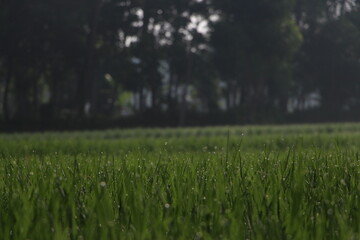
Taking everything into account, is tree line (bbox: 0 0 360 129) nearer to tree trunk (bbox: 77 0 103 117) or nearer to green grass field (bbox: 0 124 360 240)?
tree trunk (bbox: 77 0 103 117)

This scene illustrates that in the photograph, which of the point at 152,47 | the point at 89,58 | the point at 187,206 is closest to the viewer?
the point at 187,206

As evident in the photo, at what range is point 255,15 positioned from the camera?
39250mm

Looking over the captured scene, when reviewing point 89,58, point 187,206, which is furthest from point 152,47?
point 187,206

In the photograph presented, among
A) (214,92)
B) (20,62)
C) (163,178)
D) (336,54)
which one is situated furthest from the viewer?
(214,92)

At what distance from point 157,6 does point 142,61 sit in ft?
14.6

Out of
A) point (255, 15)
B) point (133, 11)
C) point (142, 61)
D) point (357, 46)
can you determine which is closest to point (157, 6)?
point (133, 11)

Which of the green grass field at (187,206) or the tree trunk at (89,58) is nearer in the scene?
the green grass field at (187,206)

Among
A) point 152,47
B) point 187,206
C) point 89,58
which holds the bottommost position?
point 187,206

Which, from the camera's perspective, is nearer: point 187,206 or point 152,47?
point 187,206

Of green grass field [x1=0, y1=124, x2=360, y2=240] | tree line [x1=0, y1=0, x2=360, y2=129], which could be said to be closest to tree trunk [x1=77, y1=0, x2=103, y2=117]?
tree line [x1=0, y1=0, x2=360, y2=129]

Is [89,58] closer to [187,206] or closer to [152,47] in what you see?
[152,47]

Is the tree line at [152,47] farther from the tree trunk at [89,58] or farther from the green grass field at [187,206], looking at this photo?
the green grass field at [187,206]

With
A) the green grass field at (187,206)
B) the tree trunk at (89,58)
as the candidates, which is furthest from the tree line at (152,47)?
the green grass field at (187,206)

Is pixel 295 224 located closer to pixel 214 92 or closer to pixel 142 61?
pixel 142 61
